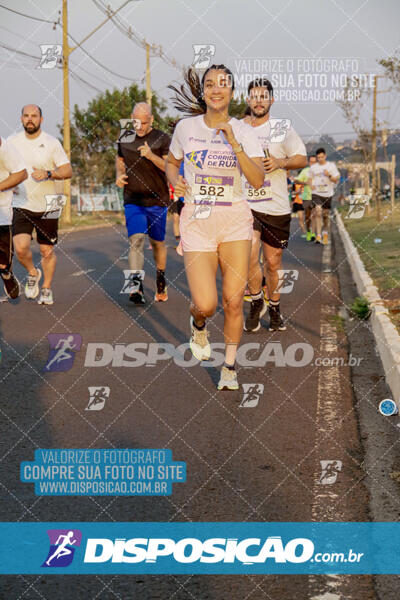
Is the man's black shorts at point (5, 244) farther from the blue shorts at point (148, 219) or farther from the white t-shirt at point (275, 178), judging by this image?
the white t-shirt at point (275, 178)

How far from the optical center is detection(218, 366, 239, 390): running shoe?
6801 millimetres

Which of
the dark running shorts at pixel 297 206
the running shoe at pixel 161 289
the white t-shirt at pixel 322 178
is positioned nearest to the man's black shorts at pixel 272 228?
the running shoe at pixel 161 289

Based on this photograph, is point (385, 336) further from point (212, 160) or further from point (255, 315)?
point (212, 160)

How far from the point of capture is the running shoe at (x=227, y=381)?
680cm

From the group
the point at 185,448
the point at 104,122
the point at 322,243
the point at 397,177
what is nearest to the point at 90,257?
the point at 322,243

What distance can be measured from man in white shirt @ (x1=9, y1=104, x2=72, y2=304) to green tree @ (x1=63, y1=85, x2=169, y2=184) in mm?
40295

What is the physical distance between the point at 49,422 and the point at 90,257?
1286 centimetres

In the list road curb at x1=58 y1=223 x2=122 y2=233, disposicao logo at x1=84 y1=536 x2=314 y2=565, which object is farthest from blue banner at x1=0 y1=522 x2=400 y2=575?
road curb at x1=58 y1=223 x2=122 y2=233

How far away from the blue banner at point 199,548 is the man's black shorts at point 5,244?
5359mm

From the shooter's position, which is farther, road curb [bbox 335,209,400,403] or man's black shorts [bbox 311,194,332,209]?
man's black shorts [bbox 311,194,332,209]

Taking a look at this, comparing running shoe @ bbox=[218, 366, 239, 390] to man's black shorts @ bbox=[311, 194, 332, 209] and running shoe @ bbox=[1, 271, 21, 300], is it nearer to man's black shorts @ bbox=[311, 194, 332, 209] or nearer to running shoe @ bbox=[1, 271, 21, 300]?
running shoe @ bbox=[1, 271, 21, 300]

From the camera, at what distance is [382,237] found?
73.8 feet

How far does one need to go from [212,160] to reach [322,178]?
13953 mm

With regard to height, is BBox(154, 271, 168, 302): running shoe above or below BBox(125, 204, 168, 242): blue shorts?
below
